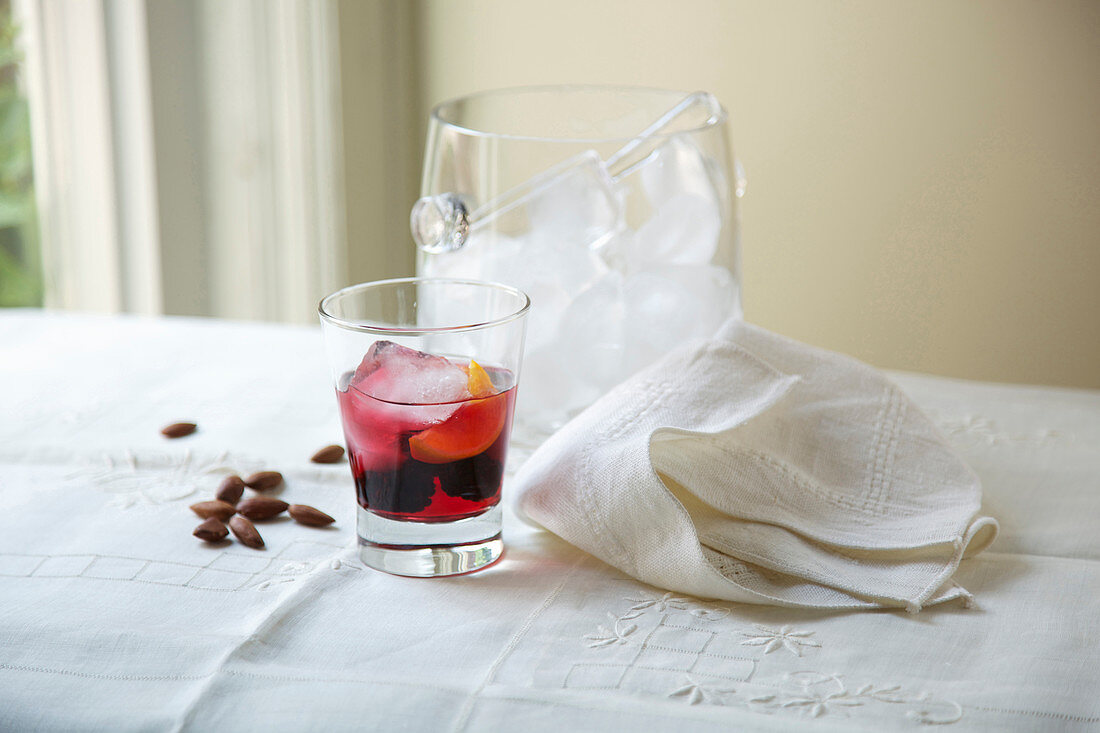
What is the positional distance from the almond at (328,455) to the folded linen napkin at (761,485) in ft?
0.61

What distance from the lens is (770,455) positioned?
2.07 ft

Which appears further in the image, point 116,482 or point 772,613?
point 116,482

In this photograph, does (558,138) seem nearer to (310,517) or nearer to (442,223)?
(442,223)

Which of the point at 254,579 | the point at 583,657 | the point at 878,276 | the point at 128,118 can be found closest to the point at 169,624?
the point at 254,579

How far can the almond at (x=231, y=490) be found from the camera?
2.23ft

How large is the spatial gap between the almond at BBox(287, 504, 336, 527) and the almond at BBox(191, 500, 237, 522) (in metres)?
0.04

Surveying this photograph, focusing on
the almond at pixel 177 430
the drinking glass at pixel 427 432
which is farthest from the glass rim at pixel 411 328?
the almond at pixel 177 430

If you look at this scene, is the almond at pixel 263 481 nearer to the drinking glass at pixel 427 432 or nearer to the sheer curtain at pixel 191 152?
the drinking glass at pixel 427 432

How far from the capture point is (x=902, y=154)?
6.37ft

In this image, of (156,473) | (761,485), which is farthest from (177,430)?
(761,485)

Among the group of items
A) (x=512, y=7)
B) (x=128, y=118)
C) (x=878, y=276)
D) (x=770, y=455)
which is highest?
(x=512, y=7)

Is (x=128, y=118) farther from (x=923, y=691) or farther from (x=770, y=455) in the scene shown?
(x=923, y=691)

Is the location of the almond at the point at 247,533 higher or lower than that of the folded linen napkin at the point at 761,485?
lower

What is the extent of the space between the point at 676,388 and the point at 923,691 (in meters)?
0.24
